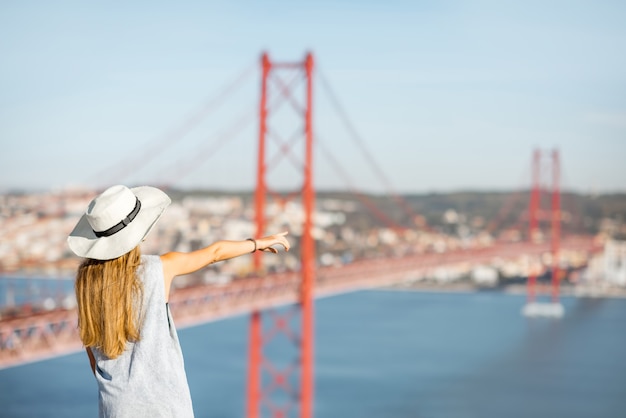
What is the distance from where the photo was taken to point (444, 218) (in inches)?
1363

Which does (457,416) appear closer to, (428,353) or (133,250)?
(428,353)

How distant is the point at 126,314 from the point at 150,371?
4 centimetres

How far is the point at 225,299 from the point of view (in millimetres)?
8562

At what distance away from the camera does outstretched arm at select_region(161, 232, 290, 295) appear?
73 centimetres

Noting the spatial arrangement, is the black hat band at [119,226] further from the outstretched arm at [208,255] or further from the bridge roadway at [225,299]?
the bridge roadway at [225,299]

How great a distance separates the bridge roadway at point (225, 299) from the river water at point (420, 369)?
2.20 meters

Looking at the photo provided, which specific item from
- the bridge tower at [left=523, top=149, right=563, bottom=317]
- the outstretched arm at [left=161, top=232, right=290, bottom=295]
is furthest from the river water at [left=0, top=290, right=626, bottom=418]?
the outstretched arm at [left=161, top=232, right=290, bottom=295]

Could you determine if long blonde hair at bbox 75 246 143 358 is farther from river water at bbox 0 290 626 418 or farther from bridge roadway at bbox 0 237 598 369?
river water at bbox 0 290 626 418

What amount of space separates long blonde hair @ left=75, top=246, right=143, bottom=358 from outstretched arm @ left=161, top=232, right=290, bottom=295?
0.02 metres

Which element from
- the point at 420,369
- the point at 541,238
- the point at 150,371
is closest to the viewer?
the point at 150,371

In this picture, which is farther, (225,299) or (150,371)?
(225,299)

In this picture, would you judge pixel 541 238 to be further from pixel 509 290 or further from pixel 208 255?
pixel 208 255

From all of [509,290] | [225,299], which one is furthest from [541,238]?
[225,299]

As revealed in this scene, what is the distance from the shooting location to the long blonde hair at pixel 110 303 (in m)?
0.71
